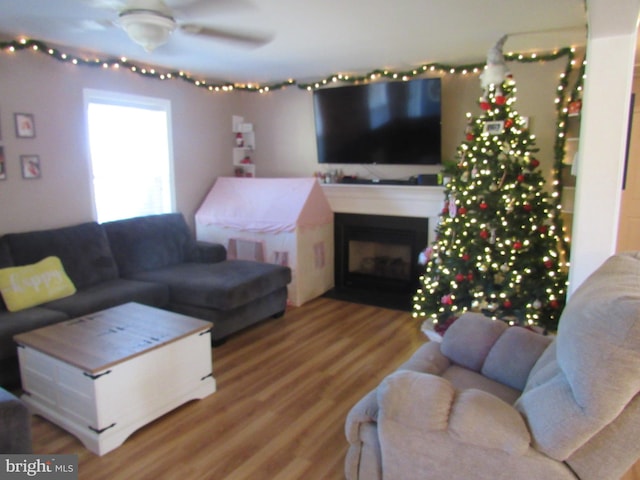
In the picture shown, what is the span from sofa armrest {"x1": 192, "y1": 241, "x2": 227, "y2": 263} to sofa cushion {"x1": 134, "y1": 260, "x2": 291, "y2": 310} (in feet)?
0.53

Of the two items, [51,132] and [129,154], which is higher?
[51,132]

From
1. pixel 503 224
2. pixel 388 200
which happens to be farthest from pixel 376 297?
pixel 503 224

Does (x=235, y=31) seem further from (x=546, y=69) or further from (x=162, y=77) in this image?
(x=546, y=69)

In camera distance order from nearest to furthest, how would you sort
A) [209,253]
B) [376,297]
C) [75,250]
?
[75,250], [209,253], [376,297]

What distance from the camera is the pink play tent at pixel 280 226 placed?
452 centimetres

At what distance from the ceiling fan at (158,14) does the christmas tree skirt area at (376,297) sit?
9.47ft

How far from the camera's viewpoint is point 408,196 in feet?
15.0

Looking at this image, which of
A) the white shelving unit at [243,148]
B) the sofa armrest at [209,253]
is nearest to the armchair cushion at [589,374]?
the sofa armrest at [209,253]

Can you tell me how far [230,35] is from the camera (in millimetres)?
3475

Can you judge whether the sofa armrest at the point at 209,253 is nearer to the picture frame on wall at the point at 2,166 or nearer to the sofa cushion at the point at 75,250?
the sofa cushion at the point at 75,250

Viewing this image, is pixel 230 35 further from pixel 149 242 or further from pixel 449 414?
pixel 449 414

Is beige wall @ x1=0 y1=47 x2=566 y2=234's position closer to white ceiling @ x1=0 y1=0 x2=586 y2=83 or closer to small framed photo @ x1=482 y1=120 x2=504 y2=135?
white ceiling @ x1=0 y1=0 x2=586 y2=83

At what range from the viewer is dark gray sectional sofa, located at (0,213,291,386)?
11.0 feet

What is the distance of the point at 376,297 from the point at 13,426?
346 cm
